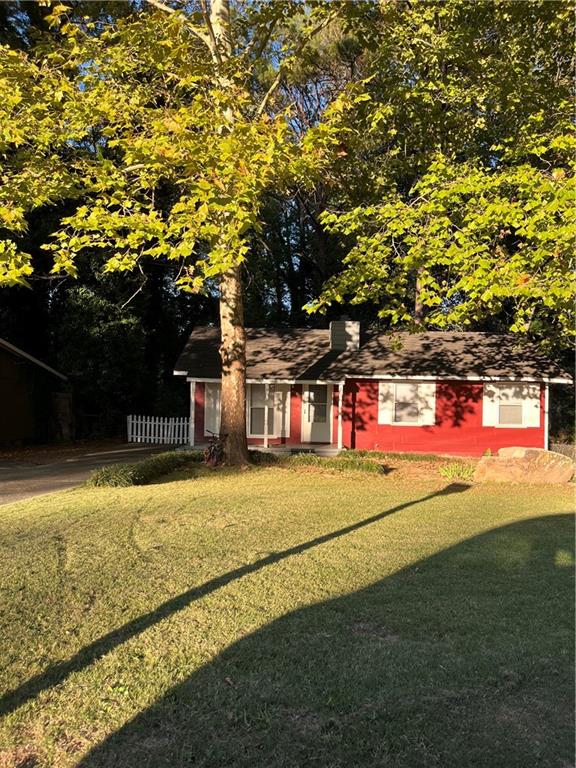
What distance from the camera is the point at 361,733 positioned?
3115 mm

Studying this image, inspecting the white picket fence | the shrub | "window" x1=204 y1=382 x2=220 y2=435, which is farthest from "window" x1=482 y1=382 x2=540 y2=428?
the white picket fence

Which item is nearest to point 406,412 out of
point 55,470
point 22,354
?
point 55,470

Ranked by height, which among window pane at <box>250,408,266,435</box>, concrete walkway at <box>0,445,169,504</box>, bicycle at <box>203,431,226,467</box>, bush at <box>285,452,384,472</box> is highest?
window pane at <box>250,408,266,435</box>

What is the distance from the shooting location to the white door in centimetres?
2145

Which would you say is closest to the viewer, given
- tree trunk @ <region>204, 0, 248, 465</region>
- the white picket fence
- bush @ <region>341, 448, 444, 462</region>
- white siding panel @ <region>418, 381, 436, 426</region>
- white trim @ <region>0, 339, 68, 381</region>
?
tree trunk @ <region>204, 0, 248, 465</region>

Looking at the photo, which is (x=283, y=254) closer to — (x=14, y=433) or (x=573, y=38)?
(x=14, y=433)

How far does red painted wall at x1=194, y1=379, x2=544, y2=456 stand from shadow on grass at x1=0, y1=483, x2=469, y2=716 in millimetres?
13664

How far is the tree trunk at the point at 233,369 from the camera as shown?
14859 mm

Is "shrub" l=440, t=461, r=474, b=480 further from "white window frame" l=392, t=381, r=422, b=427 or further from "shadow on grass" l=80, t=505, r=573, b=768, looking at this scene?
"shadow on grass" l=80, t=505, r=573, b=768

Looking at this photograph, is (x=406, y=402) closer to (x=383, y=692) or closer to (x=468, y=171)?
(x=468, y=171)

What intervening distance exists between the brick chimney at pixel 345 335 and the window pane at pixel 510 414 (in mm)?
5419

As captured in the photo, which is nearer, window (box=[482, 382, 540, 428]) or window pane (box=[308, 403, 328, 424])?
window (box=[482, 382, 540, 428])

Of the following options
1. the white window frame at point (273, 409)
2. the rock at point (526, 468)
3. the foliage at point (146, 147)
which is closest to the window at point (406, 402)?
the white window frame at point (273, 409)

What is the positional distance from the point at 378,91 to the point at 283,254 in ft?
55.4
